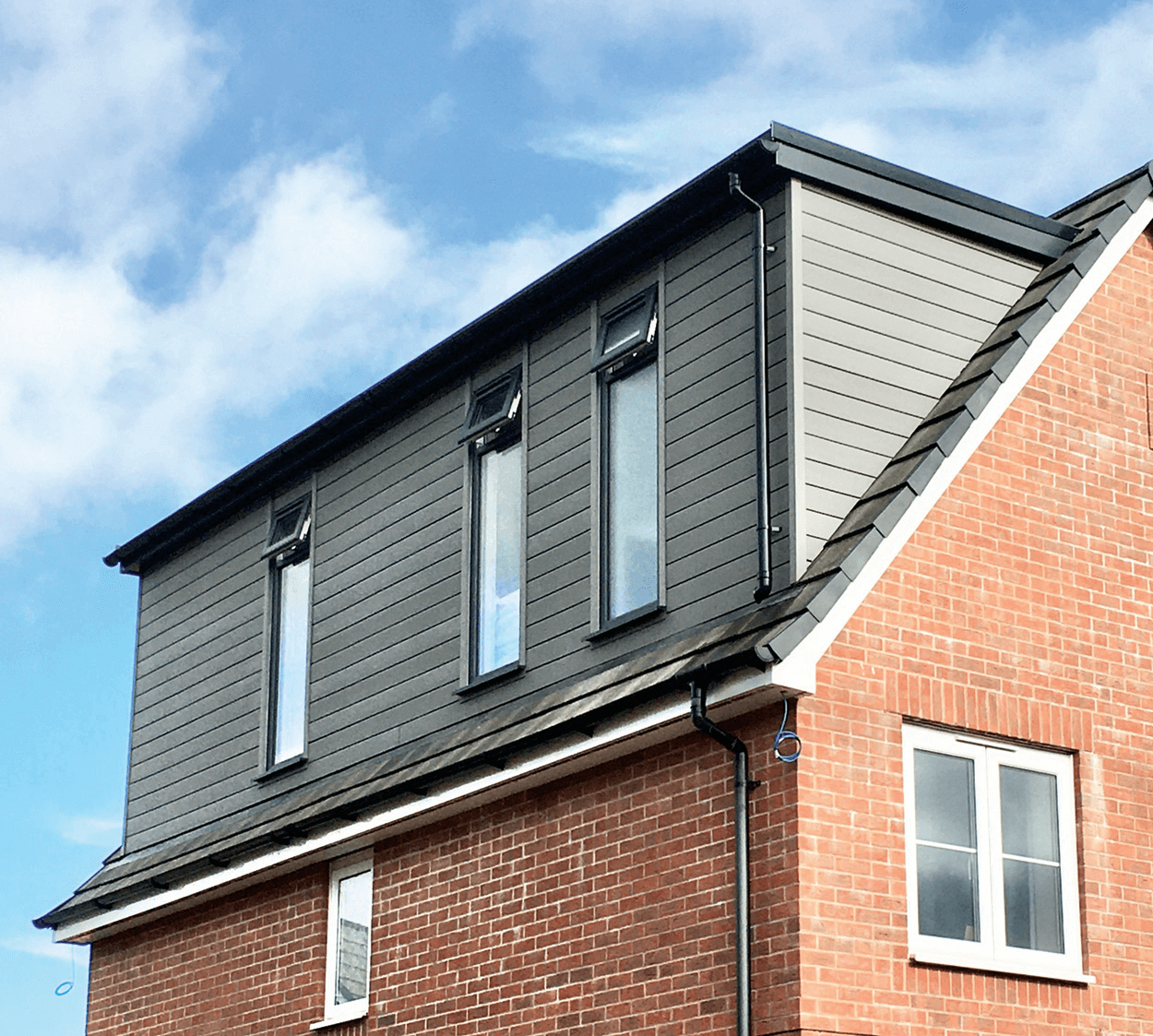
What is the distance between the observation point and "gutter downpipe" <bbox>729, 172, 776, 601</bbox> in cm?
1259

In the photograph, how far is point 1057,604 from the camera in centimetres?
1316

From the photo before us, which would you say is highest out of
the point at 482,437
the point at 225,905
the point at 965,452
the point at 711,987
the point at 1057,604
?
the point at 482,437

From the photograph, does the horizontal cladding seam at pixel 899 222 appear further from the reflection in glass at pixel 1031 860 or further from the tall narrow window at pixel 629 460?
the reflection in glass at pixel 1031 860

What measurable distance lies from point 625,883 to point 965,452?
360 cm

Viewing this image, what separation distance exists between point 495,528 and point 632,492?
6.12 ft

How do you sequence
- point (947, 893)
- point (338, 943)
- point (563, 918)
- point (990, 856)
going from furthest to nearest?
point (338, 943) < point (563, 918) < point (990, 856) < point (947, 893)

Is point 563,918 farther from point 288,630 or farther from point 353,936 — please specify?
point 288,630

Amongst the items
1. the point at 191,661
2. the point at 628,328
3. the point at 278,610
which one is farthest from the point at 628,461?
the point at 191,661

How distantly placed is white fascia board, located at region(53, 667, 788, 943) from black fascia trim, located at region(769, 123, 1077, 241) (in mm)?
3733

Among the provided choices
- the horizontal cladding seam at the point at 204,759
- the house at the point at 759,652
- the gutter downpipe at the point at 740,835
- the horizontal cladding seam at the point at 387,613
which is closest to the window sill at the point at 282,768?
the horizontal cladding seam at the point at 204,759

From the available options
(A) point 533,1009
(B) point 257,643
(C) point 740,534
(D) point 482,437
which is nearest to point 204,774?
(B) point 257,643

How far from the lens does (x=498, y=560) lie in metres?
15.7

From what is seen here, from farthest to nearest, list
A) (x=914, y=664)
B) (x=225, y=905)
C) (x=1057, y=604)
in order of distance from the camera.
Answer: (x=225, y=905)
(x=1057, y=604)
(x=914, y=664)

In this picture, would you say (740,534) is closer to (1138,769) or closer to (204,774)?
(1138,769)
